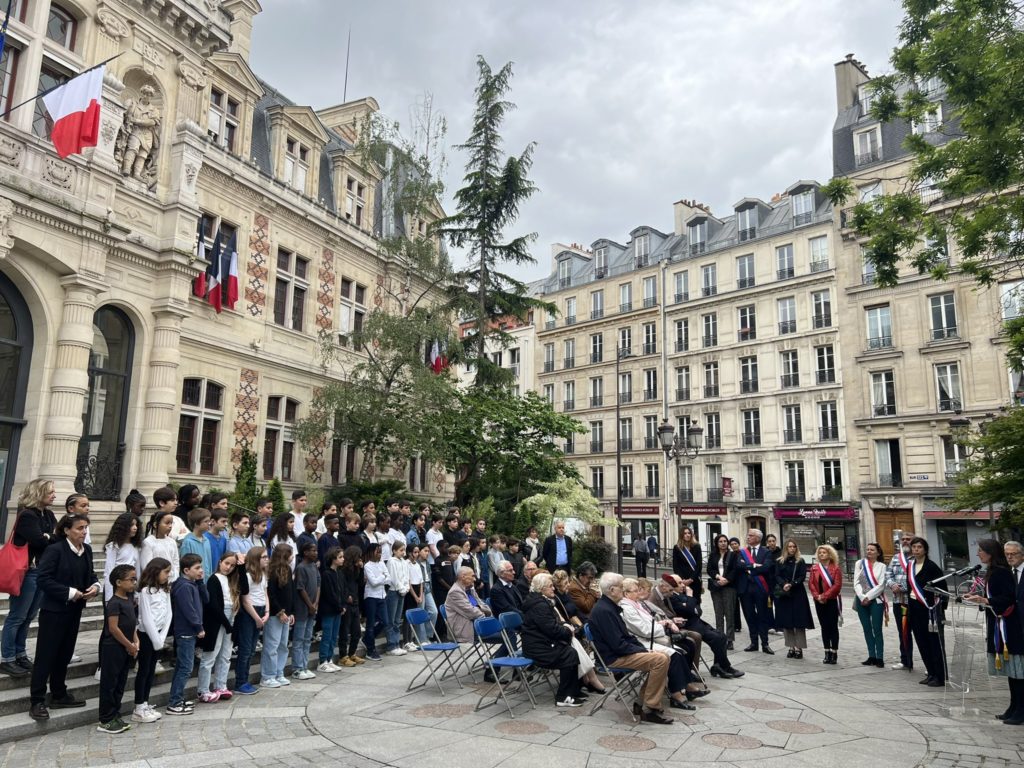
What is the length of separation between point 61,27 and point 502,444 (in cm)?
1465

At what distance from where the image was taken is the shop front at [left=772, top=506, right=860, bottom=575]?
33375mm

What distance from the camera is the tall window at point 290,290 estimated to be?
20203mm

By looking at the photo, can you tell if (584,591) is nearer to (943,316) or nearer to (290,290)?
(290,290)

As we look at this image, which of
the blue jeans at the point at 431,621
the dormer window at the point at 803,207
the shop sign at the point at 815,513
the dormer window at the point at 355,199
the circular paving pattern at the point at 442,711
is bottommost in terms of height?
the circular paving pattern at the point at 442,711

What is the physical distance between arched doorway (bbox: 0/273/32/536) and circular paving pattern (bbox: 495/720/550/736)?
35.6 ft

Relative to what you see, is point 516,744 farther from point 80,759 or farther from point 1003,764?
point 1003,764

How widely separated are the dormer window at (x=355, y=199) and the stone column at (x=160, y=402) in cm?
886

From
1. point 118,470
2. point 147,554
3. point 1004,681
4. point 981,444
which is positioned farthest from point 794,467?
point 147,554

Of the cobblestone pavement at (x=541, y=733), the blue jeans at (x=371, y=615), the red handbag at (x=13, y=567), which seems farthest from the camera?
the blue jeans at (x=371, y=615)

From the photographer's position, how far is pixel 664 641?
8.16 meters

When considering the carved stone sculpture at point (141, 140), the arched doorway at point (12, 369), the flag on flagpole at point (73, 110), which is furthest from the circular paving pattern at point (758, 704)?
the carved stone sculpture at point (141, 140)

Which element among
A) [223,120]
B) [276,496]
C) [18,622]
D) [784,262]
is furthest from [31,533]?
[784,262]

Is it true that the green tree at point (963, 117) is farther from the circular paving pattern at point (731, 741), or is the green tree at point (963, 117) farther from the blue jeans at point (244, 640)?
the blue jeans at point (244, 640)

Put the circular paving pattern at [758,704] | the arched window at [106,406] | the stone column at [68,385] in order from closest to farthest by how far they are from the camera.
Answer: the circular paving pattern at [758,704], the stone column at [68,385], the arched window at [106,406]
